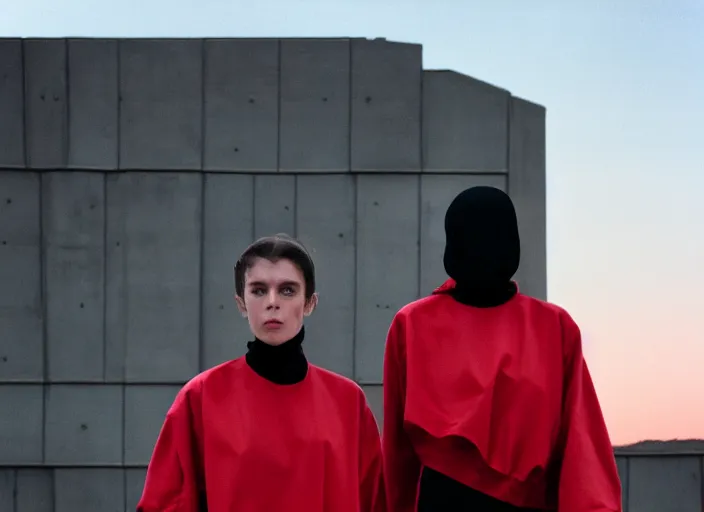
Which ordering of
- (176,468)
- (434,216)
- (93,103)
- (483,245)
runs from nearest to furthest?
(176,468)
(483,245)
(434,216)
(93,103)

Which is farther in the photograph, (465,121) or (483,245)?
(465,121)

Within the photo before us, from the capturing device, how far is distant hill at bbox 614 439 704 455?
23.7 feet

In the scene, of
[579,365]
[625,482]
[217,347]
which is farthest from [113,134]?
[579,365]

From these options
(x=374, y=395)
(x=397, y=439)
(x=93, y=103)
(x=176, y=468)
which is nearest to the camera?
(x=176, y=468)

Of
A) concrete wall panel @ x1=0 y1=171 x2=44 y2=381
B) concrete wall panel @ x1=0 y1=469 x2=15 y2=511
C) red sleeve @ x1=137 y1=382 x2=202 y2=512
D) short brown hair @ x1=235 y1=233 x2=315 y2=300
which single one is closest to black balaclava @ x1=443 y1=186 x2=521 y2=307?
short brown hair @ x1=235 y1=233 x2=315 y2=300

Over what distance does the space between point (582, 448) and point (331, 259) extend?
405 cm

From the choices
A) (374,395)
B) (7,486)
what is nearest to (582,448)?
(374,395)

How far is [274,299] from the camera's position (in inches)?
127

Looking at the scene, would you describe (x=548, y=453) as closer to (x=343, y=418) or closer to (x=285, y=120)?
(x=343, y=418)

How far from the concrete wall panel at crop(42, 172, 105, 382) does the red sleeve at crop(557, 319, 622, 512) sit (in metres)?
4.57

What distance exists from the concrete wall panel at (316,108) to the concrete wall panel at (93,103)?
1.21 m

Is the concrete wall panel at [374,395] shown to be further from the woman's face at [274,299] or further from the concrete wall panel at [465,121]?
the woman's face at [274,299]

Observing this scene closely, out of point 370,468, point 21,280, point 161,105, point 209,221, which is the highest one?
point 161,105

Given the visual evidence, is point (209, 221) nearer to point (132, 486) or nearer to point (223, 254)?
point (223, 254)
